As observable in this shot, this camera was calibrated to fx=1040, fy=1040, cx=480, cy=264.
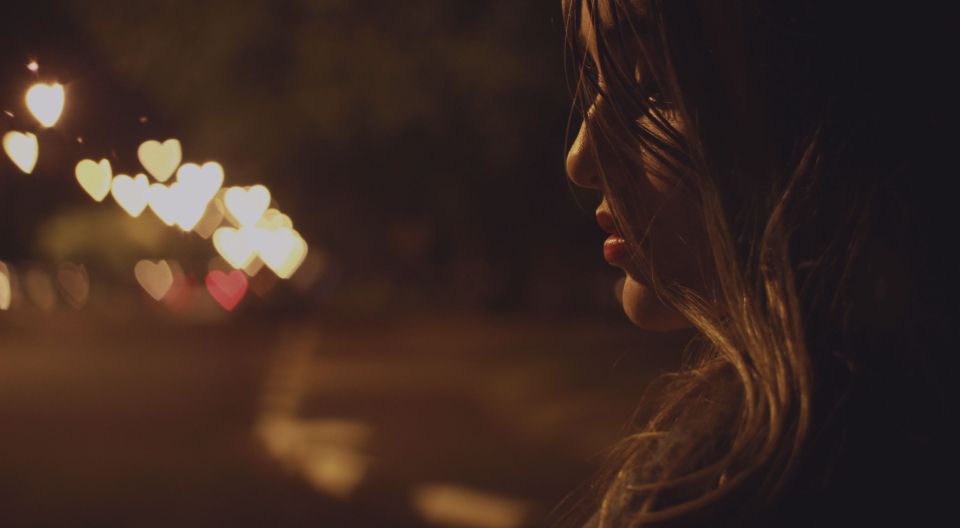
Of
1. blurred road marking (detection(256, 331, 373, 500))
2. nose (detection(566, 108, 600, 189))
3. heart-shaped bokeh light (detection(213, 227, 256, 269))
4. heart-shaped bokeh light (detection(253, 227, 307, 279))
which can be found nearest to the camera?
nose (detection(566, 108, 600, 189))

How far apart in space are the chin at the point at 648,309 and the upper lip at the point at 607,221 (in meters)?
0.08

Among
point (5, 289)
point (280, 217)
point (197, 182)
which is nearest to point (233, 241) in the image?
point (280, 217)

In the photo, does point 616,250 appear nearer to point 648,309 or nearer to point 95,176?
point 648,309

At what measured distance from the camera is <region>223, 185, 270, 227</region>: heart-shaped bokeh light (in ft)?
25.6

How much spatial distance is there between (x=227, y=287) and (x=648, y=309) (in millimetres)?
31371

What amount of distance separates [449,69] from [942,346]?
7.08m

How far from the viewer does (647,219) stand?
1492mm

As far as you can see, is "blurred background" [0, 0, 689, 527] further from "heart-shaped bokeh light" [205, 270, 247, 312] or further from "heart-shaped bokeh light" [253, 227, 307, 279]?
"heart-shaped bokeh light" [205, 270, 247, 312]

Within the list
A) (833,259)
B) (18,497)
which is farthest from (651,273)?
(18,497)

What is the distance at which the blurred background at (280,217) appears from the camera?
13.2 ft

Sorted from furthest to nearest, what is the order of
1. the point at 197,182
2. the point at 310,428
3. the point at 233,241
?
the point at 233,241
the point at 310,428
the point at 197,182

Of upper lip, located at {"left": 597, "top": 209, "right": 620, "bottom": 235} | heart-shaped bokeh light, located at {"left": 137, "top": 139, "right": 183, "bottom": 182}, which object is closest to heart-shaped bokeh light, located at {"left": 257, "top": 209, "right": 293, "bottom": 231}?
heart-shaped bokeh light, located at {"left": 137, "top": 139, "right": 183, "bottom": 182}

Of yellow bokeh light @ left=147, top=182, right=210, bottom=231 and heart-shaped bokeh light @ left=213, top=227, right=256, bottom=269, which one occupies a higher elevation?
heart-shaped bokeh light @ left=213, top=227, right=256, bottom=269

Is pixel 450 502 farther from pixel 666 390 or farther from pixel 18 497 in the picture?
pixel 666 390
